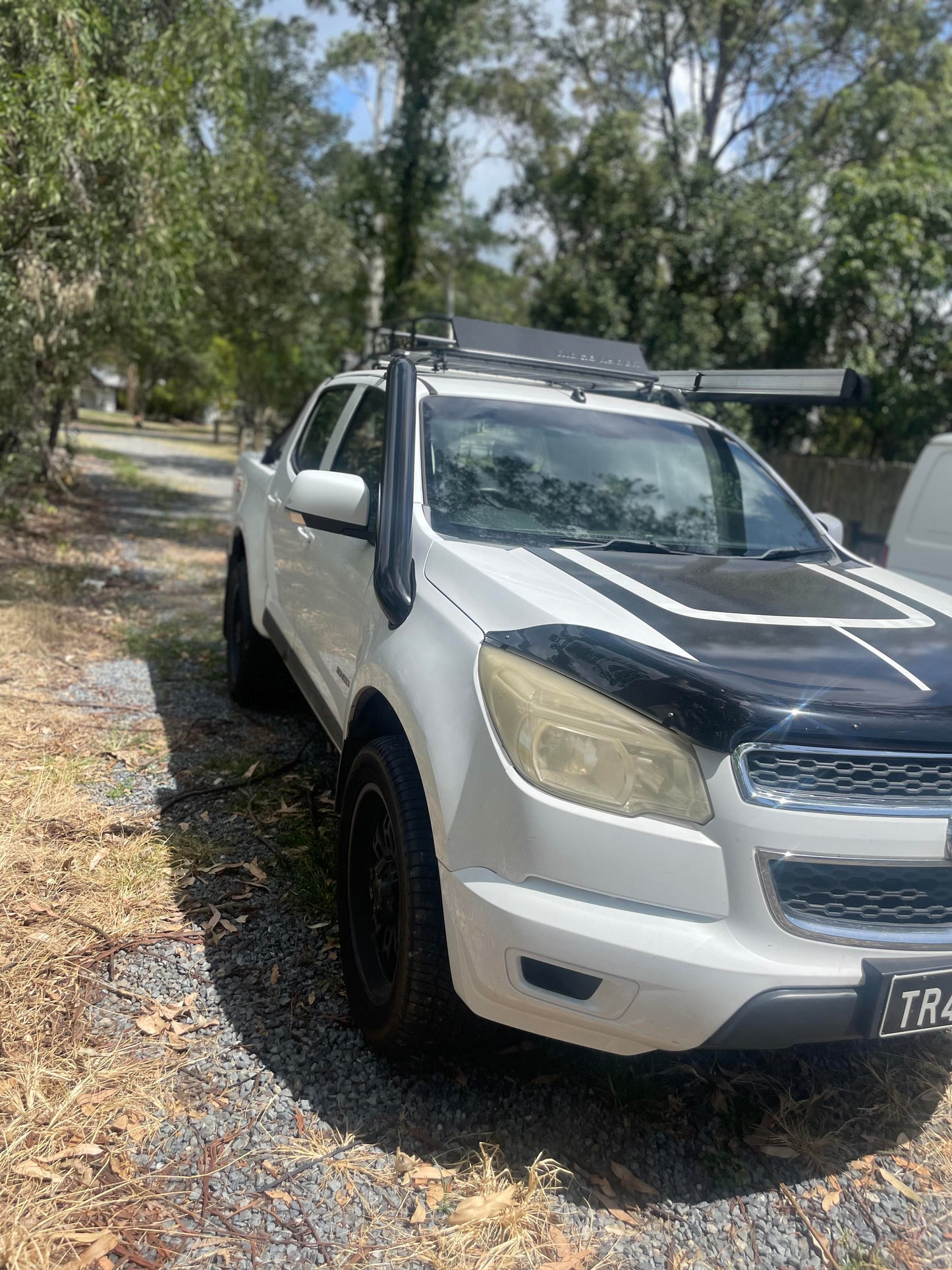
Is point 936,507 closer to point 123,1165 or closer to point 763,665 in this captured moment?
point 763,665

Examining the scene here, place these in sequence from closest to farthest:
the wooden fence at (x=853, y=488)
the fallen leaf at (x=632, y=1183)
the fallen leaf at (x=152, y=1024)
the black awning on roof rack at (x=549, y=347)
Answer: the fallen leaf at (x=632, y=1183) < the fallen leaf at (x=152, y=1024) < the black awning on roof rack at (x=549, y=347) < the wooden fence at (x=853, y=488)

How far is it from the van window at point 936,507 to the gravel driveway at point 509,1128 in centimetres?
402

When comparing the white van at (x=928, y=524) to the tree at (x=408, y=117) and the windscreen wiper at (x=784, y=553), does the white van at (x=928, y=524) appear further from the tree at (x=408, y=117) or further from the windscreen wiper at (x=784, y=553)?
the tree at (x=408, y=117)

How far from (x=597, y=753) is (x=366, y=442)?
7.13 feet

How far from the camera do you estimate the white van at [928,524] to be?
6.21m

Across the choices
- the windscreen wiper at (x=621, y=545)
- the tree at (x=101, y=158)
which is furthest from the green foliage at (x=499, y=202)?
the windscreen wiper at (x=621, y=545)

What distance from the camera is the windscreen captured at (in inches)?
127

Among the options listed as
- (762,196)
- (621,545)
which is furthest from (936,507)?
(762,196)

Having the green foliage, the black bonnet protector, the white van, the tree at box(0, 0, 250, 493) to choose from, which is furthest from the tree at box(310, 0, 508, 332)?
the black bonnet protector

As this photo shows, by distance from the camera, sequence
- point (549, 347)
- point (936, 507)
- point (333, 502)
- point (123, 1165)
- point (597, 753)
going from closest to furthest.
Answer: point (597, 753) → point (123, 1165) → point (333, 502) → point (549, 347) → point (936, 507)

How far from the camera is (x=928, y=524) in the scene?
6.36 metres

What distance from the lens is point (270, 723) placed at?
17.9 feet

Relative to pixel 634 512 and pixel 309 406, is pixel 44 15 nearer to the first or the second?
pixel 309 406

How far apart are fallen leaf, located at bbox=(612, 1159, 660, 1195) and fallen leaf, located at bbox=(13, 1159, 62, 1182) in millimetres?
1250
